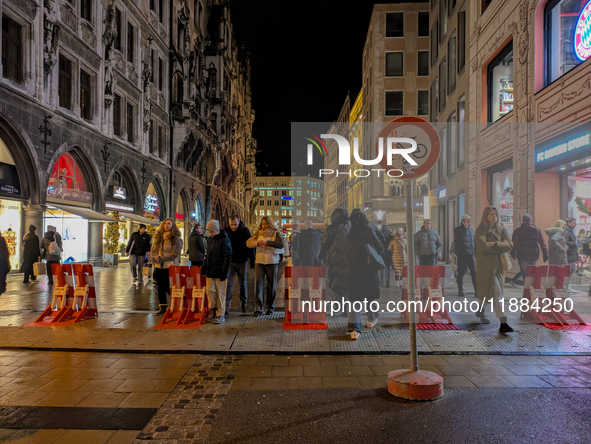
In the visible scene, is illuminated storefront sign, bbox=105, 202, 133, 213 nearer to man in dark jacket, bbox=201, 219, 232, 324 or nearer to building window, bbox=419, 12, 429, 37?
man in dark jacket, bbox=201, 219, 232, 324

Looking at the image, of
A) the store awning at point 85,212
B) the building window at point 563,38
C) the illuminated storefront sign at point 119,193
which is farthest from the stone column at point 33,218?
the building window at point 563,38

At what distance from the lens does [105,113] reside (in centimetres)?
2052

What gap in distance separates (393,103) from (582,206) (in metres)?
25.2

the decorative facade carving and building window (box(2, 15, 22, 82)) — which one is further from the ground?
the decorative facade carving

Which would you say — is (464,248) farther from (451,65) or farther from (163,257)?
(451,65)

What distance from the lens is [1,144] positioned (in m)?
14.5

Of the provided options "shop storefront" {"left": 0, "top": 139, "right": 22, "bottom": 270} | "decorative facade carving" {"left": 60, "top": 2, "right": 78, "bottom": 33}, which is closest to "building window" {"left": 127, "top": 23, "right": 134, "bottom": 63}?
"decorative facade carving" {"left": 60, "top": 2, "right": 78, "bottom": 33}

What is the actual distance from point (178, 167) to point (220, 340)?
2566cm

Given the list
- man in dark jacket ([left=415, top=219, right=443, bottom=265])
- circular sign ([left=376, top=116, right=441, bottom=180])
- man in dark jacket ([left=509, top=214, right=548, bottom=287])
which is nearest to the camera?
circular sign ([left=376, top=116, right=441, bottom=180])

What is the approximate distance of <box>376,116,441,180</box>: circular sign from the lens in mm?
4828

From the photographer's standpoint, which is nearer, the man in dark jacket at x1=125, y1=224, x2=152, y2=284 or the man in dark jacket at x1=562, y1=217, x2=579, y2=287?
the man in dark jacket at x1=562, y1=217, x2=579, y2=287

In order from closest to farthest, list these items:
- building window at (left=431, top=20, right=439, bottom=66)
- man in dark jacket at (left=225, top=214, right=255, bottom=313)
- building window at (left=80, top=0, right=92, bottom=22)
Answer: man in dark jacket at (left=225, top=214, right=255, bottom=313) → building window at (left=80, top=0, right=92, bottom=22) → building window at (left=431, top=20, right=439, bottom=66)

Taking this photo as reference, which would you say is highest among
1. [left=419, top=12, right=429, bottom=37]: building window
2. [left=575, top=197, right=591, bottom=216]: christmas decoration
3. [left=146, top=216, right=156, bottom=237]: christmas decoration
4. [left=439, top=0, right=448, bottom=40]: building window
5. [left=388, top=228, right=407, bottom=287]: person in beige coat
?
[left=419, top=12, right=429, bottom=37]: building window

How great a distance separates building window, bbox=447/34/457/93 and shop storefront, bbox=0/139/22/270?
18.8 meters
